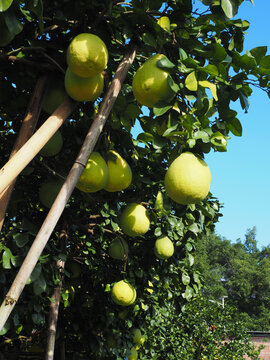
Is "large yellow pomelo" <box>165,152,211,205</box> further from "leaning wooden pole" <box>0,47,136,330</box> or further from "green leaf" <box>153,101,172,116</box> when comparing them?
"leaning wooden pole" <box>0,47,136,330</box>

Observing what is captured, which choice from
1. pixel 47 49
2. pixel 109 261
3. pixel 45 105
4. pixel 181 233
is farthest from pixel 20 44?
pixel 109 261

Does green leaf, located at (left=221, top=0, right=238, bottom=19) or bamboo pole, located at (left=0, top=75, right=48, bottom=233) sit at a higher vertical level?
green leaf, located at (left=221, top=0, right=238, bottom=19)

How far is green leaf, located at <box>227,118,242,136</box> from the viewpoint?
4.35 ft

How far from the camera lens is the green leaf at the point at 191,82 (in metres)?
1.28

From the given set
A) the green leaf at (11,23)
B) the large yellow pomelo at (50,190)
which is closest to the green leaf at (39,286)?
the large yellow pomelo at (50,190)

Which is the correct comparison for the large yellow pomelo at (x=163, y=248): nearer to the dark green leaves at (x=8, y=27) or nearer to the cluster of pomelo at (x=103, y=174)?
the cluster of pomelo at (x=103, y=174)

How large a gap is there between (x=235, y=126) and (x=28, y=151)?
71 cm

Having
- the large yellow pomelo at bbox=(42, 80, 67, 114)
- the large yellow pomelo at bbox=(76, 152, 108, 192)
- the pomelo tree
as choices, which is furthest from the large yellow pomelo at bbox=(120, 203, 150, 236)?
the large yellow pomelo at bbox=(42, 80, 67, 114)

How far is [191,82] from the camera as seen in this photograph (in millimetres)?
1284

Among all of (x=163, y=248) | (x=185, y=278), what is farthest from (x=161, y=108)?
(x=185, y=278)

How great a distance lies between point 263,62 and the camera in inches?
51.8

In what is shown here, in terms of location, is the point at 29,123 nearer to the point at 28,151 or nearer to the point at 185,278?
the point at 28,151

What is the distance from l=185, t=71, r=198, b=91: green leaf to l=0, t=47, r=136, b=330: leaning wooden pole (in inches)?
9.2

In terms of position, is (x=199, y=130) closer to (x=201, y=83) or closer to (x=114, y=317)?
(x=201, y=83)
